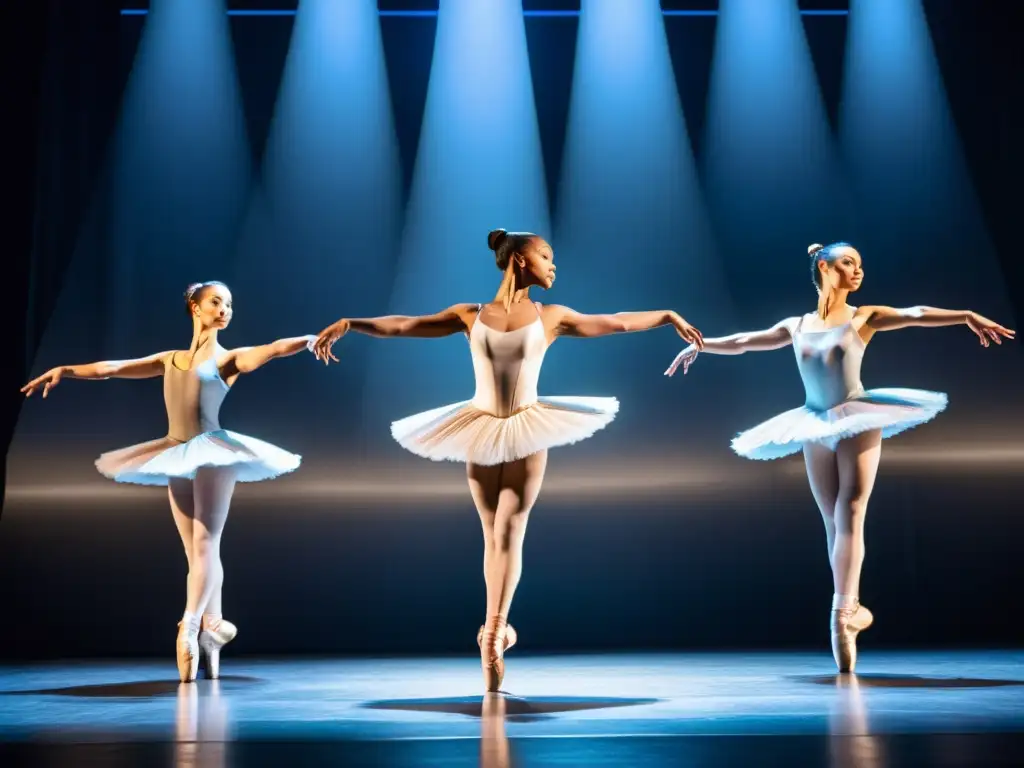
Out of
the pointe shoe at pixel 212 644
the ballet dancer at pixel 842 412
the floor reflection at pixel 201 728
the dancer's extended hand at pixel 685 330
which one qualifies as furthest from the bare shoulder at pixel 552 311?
the pointe shoe at pixel 212 644

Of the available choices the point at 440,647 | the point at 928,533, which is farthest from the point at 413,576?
the point at 928,533

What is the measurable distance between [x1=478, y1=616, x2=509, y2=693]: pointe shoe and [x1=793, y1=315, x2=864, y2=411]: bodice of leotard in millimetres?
1395

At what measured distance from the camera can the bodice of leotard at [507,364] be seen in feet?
12.4

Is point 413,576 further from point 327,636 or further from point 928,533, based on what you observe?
point 928,533

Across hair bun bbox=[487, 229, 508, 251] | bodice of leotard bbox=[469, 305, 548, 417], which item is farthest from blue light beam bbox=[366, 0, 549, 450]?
bodice of leotard bbox=[469, 305, 548, 417]

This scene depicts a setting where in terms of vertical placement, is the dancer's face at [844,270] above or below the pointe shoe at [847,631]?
above

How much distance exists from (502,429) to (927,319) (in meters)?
1.55

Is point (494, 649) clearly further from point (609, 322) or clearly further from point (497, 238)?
point (497, 238)

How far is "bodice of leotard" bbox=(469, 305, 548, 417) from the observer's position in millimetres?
3770

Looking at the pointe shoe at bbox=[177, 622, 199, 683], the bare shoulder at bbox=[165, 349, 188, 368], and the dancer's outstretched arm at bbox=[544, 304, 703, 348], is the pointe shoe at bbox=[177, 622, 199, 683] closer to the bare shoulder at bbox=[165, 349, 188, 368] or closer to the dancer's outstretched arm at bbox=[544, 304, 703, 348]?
the bare shoulder at bbox=[165, 349, 188, 368]

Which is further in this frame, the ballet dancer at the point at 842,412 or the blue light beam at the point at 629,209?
the blue light beam at the point at 629,209

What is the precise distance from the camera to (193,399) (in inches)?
171

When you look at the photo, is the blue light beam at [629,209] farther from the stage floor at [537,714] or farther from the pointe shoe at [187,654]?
the pointe shoe at [187,654]

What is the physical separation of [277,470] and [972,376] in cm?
305
